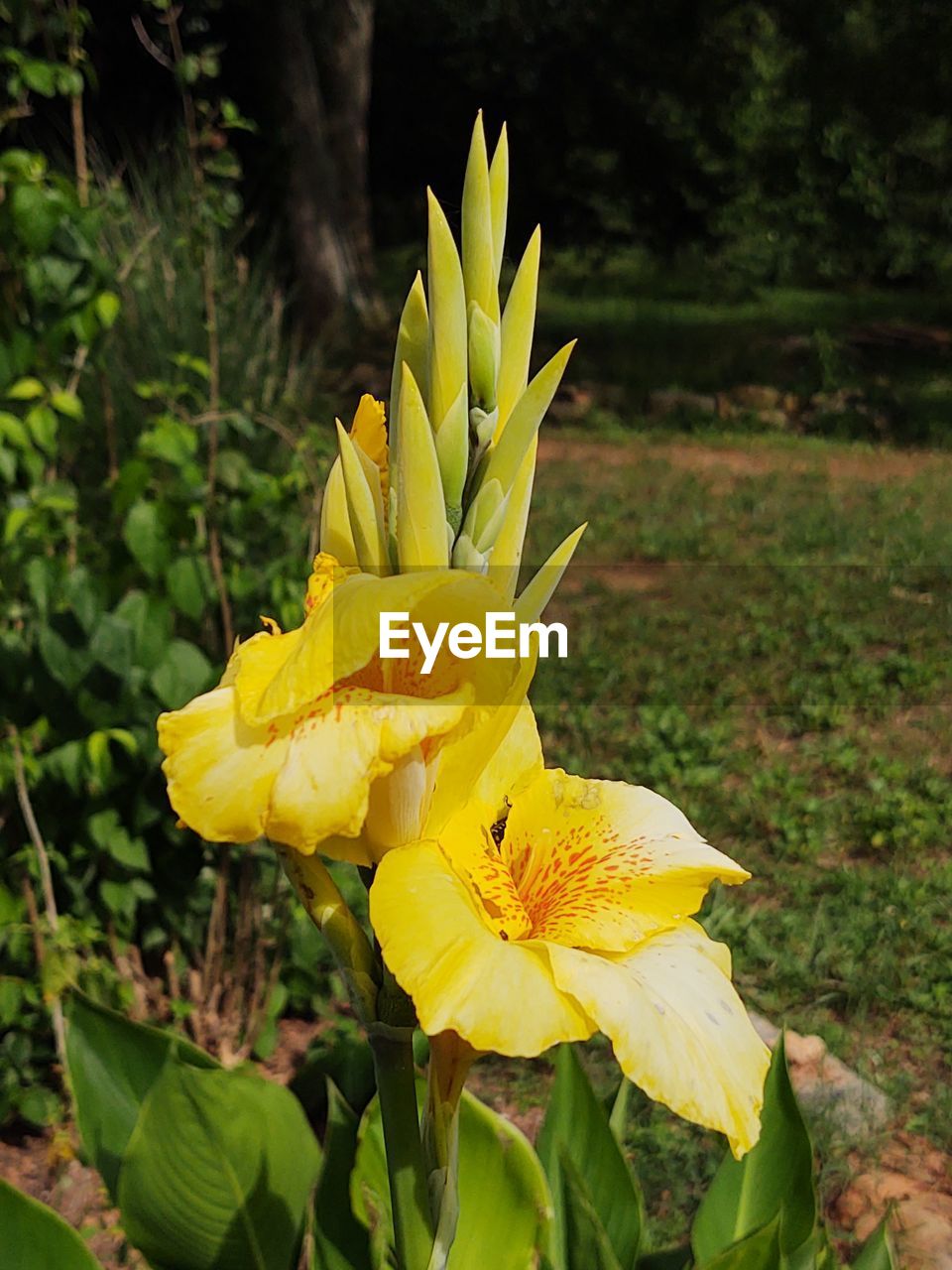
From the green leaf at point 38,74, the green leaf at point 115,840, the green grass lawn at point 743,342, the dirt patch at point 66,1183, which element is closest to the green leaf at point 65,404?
the green leaf at point 38,74

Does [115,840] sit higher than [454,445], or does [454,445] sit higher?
[454,445]

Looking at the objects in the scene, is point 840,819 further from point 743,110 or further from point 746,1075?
point 743,110

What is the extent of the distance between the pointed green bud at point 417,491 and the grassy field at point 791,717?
164 cm

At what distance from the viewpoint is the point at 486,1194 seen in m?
1.36

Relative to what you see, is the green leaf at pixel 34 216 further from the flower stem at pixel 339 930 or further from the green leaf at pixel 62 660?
the flower stem at pixel 339 930

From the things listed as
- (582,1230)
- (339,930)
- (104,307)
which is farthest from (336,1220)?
(104,307)

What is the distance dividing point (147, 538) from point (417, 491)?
1505 millimetres

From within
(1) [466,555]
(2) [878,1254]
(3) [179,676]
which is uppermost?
(1) [466,555]

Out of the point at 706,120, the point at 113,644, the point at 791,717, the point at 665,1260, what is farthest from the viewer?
the point at 706,120

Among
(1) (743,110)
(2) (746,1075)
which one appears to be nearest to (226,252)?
(2) (746,1075)

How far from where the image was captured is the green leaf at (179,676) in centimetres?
205

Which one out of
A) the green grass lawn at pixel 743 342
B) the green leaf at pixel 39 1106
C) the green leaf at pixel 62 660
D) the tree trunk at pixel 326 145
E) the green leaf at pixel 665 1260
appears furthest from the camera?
the tree trunk at pixel 326 145

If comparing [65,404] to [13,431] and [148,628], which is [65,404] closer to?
[13,431]

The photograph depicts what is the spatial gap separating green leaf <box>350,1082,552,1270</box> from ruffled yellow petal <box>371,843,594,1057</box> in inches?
25.1
